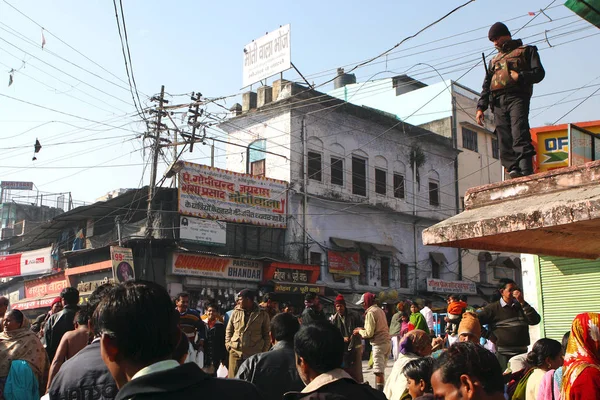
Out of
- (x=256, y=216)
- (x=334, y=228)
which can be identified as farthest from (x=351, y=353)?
(x=334, y=228)

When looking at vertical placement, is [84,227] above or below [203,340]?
above

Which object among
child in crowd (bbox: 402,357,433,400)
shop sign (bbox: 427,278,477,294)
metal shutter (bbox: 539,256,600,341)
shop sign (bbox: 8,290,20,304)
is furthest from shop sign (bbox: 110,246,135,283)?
child in crowd (bbox: 402,357,433,400)

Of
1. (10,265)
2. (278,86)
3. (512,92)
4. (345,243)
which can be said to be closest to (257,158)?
(278,86)

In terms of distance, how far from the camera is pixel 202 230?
2358cm

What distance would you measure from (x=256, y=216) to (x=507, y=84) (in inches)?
746

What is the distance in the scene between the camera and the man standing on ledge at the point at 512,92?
21.7 feet

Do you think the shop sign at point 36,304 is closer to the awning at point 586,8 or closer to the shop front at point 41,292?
the shop front at point 41,292

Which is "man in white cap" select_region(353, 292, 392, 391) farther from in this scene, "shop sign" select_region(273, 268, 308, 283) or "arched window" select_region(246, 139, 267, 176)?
"arched window" select_region(246, 139, 267, 176)

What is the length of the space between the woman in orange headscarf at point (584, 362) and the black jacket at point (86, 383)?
7.65ft

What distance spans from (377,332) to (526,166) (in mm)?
4121

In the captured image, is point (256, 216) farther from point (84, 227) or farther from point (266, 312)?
point (266, 312)

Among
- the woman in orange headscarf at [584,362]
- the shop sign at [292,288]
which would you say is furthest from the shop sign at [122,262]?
the woman in orange headscarf at [584,362]

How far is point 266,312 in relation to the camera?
341 inches

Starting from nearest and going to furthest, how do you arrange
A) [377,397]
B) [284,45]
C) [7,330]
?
[377,397] < [7,330] < [284,45]
